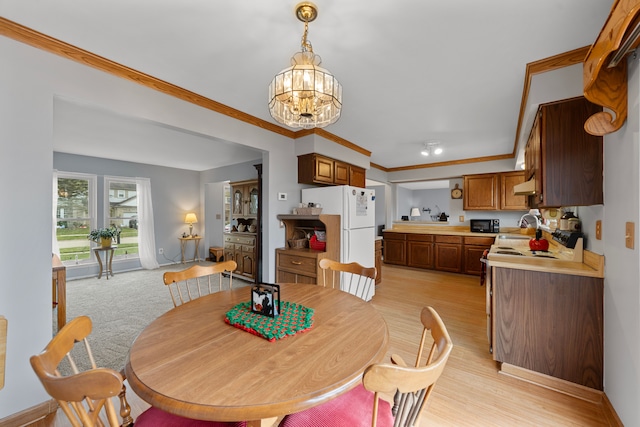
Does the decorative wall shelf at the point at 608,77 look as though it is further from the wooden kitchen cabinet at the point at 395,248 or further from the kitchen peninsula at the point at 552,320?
the wooden kitchen cabinet at the point at 395,248

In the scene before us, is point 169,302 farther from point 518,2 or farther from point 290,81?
point 518,2

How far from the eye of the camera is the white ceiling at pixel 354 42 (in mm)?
1433

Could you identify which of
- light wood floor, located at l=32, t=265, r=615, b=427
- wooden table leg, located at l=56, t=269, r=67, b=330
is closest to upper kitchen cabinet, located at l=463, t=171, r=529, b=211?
light wood floor, located at l=32, t=265, r=615, b=427

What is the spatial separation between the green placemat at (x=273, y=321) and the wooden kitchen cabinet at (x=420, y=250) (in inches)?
186

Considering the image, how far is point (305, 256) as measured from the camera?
3.13 metres

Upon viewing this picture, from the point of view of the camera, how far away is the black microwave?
5.13 m

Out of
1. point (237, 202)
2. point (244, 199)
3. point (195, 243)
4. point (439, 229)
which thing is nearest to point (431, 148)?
point (439, 229)

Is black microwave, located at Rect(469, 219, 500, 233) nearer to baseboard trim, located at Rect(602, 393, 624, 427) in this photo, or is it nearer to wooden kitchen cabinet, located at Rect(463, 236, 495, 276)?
Answer: wooden kitchen cabinet, located at Rect(463, 236, 495, 276)

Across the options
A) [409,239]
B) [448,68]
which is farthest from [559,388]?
[409,239]

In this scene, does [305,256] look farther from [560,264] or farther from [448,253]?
[448,253]

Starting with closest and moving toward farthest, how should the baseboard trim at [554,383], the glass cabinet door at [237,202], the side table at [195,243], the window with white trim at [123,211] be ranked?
1. the baseboard trim at [554,383]
2. the glass cabinet door at [237,202]
3. the window with white trim at [123,211]
4. the side table at [195,243]

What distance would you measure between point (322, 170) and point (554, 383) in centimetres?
304

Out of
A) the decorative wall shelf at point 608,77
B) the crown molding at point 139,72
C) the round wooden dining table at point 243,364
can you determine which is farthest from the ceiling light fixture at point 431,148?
the round wooden dining table at point 243,364

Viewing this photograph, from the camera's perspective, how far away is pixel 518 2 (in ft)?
4.54
